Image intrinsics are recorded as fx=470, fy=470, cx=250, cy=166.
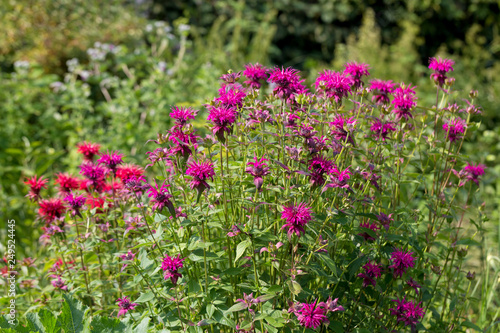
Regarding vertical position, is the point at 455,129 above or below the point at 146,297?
above

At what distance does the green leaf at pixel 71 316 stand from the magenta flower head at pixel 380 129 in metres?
1.43

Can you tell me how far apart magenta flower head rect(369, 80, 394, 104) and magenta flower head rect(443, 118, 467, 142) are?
299 millimetres

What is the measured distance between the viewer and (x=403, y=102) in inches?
75.0

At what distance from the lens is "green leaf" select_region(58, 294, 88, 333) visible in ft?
6.21

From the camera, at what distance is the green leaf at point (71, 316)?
6.21 feet

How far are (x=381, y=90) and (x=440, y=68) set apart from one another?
0.30 meters

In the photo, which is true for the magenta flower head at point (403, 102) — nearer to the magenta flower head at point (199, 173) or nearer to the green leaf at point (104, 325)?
the magenta flower head at point (199, 173)

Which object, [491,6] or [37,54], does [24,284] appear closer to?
[37,54]

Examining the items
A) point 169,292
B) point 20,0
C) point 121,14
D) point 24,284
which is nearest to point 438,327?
point 169,292

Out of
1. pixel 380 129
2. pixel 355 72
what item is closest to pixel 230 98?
pixel 355 72

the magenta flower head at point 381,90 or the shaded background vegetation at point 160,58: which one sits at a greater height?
the magenta flower head at point 381,90

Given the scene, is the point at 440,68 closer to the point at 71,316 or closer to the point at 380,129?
the point at 380,129

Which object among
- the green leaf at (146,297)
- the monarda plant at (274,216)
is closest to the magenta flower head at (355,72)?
the monarda plant at (274,216)

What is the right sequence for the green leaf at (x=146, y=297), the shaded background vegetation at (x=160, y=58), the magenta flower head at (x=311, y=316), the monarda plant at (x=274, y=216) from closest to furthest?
the magenta flower head at (x=311, y=316), the monarda plant at (x=274, y=216), the green leaf at (x=146, y=297), the shaded background vegetation at (x=160, y=58)
